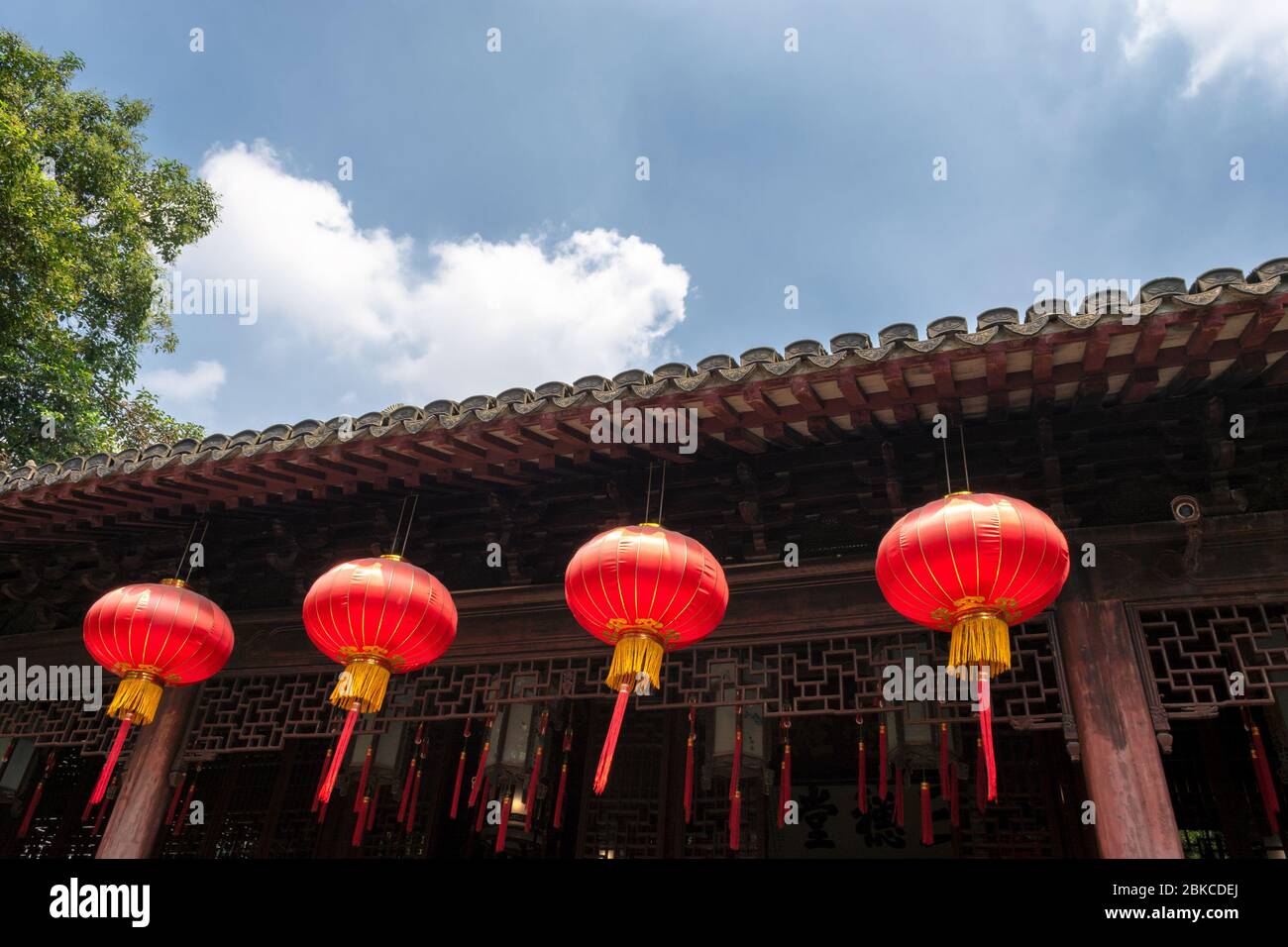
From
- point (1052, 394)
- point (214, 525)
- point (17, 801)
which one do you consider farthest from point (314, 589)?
point (17, 801)

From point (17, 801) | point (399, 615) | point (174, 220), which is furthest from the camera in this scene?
point (174, 220)

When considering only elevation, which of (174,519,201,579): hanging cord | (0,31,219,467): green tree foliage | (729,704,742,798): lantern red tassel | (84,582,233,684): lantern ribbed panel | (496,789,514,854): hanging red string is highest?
(0,31,219,467): green tree foliage

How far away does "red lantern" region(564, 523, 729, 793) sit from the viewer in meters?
3.73

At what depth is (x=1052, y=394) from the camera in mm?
3783

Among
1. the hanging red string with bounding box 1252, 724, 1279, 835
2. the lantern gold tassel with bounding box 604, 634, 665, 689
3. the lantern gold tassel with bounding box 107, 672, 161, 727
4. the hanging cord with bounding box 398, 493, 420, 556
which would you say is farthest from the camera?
the hanging cord with bounding box 398, 493, 420, 556

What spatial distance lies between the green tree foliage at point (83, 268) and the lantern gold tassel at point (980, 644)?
11.1m

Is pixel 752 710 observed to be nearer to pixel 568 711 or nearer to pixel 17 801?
pixel 568 711

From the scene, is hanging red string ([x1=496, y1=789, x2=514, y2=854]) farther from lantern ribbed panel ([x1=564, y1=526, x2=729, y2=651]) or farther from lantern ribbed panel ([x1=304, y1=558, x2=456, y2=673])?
lantern ribbed panel ([x1=564, y1=526, x2=729, y2=651])

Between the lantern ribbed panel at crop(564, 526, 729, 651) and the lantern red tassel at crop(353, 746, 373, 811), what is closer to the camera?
the lantern ribbed panel at crop(564, 526, 729, 651)

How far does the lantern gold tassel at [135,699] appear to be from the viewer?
15.1 ft

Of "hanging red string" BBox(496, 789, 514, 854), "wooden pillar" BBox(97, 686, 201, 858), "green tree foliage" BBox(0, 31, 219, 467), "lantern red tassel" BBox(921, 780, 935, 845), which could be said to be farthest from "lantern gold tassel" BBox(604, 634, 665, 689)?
"green tree foliage" BBox(0, 31, 219, 467)

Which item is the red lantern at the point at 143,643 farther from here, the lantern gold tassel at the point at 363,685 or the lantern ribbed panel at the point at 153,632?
the lantern gold tassel at the point at 363,685

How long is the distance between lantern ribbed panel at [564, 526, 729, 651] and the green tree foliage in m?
9.63

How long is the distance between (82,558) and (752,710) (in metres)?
5.02
